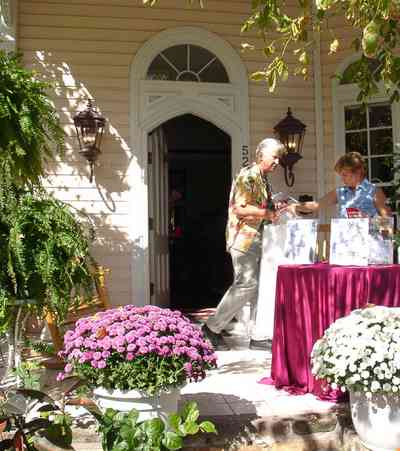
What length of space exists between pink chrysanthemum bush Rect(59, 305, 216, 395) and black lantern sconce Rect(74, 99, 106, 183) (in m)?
3.16

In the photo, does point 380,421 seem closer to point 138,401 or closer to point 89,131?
point 138,401

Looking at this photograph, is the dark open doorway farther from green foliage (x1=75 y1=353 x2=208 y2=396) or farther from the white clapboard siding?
green foliage (x1=75 y1=353 x2=208 y2=396)

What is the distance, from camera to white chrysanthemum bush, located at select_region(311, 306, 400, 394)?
7.97 ft

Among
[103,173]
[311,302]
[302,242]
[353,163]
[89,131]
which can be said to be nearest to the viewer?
[311,302]

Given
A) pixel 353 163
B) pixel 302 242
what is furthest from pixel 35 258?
pixel 353 163

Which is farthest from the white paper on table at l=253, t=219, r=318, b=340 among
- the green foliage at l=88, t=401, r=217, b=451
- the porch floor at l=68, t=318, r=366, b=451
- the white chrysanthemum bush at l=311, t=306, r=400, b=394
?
the green foliage at l=88, t=401, r=217, b=451

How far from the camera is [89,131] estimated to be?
5.45 metres

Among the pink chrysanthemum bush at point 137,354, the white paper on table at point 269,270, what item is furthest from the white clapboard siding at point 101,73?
the pink chrysanthemum bush at point 137,354

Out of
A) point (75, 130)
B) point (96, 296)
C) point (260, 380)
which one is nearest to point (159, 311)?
point (260, 380)

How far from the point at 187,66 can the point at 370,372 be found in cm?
425

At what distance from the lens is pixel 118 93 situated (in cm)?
573

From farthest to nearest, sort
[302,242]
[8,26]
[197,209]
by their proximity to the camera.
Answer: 1. [197,209]
2. [8,26]
3. [302,242]

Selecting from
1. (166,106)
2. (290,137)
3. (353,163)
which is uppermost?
(166,106)

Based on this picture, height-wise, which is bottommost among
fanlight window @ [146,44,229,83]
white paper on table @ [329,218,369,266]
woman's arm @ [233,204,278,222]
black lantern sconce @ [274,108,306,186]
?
white paper on table @ [329,218,369,266]
